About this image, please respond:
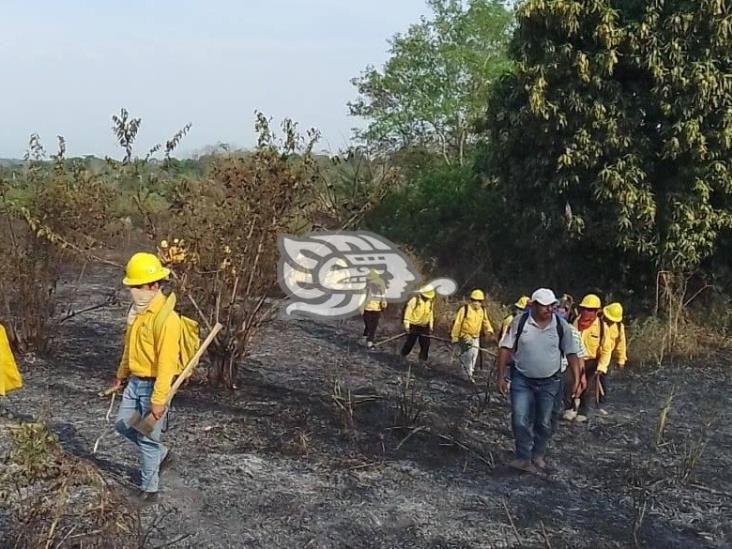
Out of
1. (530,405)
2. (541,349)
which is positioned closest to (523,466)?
(530,405)

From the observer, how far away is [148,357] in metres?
5.24

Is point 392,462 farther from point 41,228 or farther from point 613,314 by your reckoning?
point 41,228

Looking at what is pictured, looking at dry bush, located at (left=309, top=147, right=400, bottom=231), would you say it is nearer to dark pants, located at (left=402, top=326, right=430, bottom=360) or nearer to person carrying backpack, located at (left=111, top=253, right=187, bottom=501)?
dark pants, located at (left=402, top=326, right=430, bottom=360)

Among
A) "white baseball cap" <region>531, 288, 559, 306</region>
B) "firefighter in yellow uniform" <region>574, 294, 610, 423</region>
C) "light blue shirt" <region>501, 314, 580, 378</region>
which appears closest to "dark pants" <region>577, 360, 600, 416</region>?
"firefighter in yellow uniform" <region>574, 294, 610, 423</region>

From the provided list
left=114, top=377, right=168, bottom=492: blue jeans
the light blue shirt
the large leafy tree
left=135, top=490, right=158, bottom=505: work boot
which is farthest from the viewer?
the large leafy tree

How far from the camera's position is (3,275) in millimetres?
9516

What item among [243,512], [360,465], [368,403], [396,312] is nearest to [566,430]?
[368,403]

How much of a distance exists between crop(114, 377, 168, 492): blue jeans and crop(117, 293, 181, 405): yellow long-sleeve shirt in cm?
9

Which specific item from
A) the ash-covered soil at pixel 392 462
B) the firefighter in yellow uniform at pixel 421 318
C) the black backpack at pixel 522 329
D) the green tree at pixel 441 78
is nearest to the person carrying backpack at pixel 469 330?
the ash-covered soil at pixel 392 462

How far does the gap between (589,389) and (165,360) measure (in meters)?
4.77

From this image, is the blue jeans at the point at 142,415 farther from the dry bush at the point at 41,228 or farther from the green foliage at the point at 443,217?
the green foliage at the point at 443,217

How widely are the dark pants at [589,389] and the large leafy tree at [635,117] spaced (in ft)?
14.4

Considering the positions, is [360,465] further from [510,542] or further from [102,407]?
[102,407]

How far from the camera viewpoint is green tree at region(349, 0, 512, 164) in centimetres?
2467
